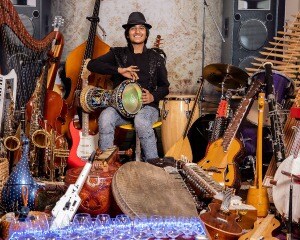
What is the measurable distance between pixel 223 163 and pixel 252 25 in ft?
8.17

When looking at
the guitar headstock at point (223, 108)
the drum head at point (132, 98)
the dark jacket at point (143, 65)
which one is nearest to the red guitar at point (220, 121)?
the guitar headstock at point (223, 108)

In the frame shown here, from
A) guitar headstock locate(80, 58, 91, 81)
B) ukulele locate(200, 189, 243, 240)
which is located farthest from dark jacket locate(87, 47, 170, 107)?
ukulele locate(200, 189, 243, 240)

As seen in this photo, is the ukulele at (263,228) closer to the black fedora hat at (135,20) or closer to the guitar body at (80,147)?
the guitar body at (80,147)

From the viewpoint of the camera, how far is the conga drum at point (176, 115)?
6414 mm

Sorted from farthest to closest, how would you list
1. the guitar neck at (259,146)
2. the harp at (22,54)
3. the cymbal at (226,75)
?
1. the cymbal at (226,75)
2. the harp at (22,54)
3. the guitar neck at (259,146)

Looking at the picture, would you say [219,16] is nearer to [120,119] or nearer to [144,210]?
[120,119]

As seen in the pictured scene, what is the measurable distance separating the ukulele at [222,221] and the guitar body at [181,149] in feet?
6.57

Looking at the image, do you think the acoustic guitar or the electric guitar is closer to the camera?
the electric guitar

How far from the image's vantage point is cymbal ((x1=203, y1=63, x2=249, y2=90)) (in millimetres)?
5801

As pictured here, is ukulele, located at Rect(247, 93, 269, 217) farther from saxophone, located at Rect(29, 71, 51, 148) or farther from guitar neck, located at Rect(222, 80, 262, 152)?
saxophone, located at Rect(29, 71, 51, 148)

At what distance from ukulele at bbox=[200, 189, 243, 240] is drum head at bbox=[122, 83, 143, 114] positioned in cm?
177

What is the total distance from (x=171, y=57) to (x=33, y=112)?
259 centimetres

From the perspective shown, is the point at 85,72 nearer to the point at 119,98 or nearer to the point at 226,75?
the point at 119,98

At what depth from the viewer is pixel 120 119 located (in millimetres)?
5570
